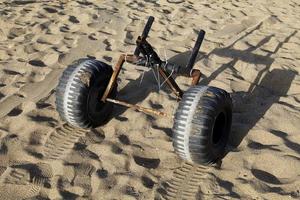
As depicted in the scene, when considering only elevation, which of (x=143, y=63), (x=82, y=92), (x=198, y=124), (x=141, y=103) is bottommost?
(x=141, y=103)

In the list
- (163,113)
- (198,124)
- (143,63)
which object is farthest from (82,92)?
(198,124)

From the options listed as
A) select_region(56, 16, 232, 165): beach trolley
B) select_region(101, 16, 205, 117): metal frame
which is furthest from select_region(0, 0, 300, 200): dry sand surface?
select_region(101, 16, 205, 117): metal frame

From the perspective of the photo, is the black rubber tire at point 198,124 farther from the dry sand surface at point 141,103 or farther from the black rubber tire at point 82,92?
the black rubber tire at point 82,92

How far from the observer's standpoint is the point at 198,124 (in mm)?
3766

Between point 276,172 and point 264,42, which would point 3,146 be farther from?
point 264,42

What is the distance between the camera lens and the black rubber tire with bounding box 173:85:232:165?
149 inches

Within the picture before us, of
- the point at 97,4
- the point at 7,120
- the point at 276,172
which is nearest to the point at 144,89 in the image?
the point at 7,120

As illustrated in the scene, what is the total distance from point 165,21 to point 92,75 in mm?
4134

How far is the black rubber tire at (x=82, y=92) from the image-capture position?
14.2 feet

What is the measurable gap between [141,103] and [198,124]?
62.8 inches

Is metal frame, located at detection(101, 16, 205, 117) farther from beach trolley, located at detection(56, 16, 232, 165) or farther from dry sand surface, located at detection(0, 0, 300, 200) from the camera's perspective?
dry sand surface, located at detection(0, 0, 300, 200)

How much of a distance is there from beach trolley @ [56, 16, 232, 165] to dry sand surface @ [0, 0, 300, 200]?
0.23 m

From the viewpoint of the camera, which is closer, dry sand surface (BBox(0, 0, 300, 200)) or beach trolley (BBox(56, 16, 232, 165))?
beach trolley (BBox(56, 16, 232, 165))

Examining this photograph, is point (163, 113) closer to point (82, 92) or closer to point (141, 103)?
point (82, 92)
